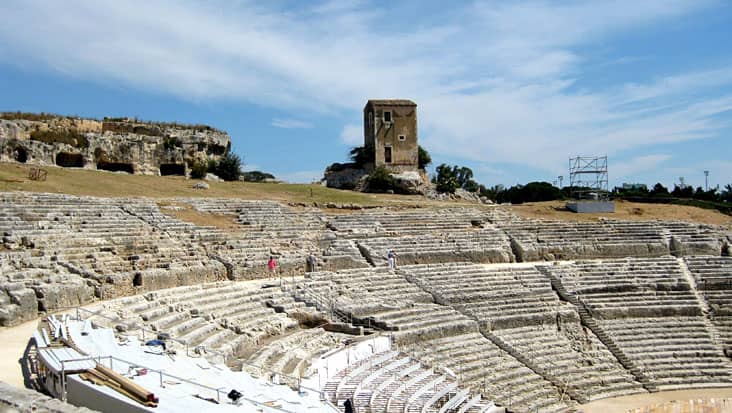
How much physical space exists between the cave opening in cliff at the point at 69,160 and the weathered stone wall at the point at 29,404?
26178 mm

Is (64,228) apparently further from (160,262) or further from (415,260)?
(415,260)

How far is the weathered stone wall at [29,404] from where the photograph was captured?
20.9 ft

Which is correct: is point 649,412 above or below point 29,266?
below

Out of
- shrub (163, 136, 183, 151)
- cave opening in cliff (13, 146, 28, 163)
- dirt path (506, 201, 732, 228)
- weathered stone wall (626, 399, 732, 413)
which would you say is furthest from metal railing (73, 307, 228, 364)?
shrub (163, 136, 183, 151)

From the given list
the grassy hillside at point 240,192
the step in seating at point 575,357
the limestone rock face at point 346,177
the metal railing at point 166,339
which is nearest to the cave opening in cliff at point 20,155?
the grassy hillside at point 240,192

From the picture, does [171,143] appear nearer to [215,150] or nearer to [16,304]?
[215,150]

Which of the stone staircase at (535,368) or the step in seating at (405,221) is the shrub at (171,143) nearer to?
the step in seating at (405,221)

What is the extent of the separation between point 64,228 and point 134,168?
1530cm

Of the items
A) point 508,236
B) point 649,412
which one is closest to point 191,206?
point 508,236

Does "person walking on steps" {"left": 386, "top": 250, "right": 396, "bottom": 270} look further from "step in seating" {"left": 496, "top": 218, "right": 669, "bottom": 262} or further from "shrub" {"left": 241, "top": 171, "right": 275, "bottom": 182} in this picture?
"shrub" {"left": 241, "top": 171, "right": 275, "bottom": 182}

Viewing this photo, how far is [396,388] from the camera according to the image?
13.1 meters

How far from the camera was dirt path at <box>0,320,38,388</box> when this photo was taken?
901 centimetres

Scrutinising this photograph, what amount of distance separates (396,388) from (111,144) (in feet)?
79.2

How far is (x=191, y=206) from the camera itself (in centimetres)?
2433
